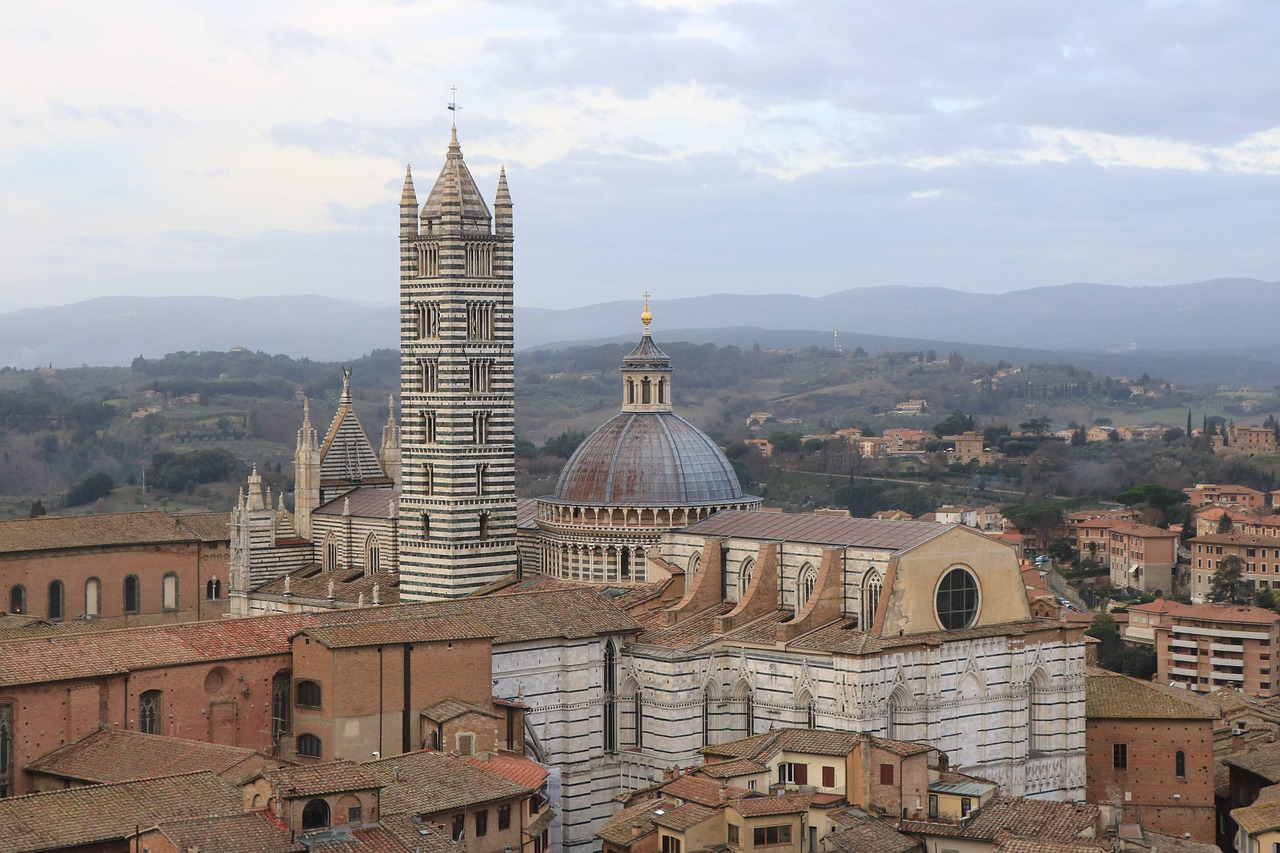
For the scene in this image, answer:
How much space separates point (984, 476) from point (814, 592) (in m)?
68.5

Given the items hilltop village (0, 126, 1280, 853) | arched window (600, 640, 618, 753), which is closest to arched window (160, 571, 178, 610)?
hilltop village (0, 126, 1280, 853)

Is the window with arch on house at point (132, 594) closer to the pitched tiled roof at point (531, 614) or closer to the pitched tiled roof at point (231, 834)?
the pitched tiled roof at point (531, 614)

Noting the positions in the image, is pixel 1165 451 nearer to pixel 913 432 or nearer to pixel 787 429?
pixel 913 432

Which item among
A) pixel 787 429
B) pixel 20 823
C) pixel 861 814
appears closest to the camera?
pixel 20 823

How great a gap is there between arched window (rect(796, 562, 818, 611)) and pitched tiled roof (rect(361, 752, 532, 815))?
31.5 ft

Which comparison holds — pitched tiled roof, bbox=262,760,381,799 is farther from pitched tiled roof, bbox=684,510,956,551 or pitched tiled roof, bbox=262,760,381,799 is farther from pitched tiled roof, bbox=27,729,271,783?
pitched tiled roof, bbox=684,510,956,551

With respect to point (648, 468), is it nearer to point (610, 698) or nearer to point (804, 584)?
point (804, 584)

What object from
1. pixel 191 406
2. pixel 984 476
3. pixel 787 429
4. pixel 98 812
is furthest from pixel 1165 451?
pixel 98 812

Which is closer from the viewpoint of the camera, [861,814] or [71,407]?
[861,814]

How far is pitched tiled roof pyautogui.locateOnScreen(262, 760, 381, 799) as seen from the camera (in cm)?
2734

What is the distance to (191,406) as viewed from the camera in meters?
138

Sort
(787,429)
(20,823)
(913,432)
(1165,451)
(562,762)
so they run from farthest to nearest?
1. (787,429)
2. (913,432)
3. (1165,451)
4. (562,762)
5. (20,823)

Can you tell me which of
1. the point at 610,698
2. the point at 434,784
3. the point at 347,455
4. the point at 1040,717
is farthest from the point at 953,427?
the point at 434,784

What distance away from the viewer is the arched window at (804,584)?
39.1 metres
